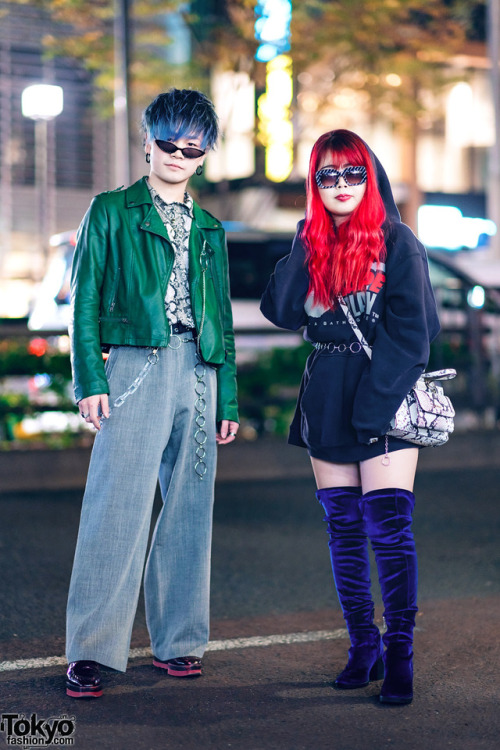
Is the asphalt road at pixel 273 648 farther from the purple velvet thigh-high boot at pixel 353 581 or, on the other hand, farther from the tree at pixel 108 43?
the tree at pixel 108 43

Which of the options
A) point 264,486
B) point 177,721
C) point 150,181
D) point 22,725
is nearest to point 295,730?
point 177,721

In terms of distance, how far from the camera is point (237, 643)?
4.45 m

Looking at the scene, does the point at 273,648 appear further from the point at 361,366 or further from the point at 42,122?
the point at 42,122

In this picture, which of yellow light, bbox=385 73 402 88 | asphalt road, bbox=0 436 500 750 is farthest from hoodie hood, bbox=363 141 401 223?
yellow light, bbox=385 73 402 88

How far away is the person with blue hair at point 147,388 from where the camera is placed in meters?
3.66

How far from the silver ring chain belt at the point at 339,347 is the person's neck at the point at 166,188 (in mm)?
739

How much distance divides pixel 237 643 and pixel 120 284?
1669 millimetres

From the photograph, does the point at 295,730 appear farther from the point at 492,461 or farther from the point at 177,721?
the point at 492,461

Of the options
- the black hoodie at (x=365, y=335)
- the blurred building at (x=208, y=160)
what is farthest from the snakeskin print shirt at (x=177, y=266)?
the blurred building at (x=208, y=160)

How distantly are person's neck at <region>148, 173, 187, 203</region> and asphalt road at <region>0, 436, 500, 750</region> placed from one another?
1.76 m

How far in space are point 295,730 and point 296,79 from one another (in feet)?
55.4

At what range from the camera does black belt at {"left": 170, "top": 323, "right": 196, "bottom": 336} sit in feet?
12.4

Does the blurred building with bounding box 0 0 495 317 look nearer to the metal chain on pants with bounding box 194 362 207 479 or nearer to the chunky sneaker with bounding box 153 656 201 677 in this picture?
the metal chain on pants with bounding box 194 362 207 479

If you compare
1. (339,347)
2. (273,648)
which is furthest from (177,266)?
(273,648)
